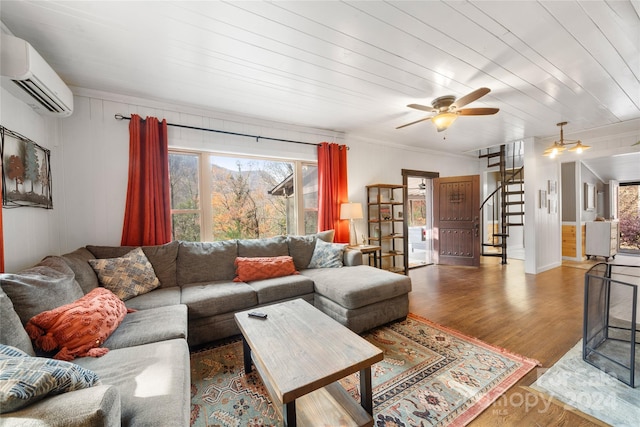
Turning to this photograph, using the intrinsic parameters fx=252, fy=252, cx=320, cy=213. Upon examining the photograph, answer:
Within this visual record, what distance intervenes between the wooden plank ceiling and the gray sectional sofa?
1.65 meters

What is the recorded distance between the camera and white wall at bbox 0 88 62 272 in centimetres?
181

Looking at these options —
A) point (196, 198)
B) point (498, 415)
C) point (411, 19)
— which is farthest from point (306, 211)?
point (498, 415)

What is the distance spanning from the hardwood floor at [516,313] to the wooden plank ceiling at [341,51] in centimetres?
246

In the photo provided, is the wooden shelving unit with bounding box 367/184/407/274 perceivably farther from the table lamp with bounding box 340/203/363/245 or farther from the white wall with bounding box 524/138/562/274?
the white wall with bounding box 524/138/562/274

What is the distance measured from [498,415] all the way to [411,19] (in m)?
2.53

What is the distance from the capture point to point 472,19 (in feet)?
5.58

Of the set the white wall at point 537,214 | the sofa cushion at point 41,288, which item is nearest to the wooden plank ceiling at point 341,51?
the white wall at point 537,214

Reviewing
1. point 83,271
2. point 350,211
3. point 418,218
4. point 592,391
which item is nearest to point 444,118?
point 350,211

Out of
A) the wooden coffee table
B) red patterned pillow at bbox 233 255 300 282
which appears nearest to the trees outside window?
red patterned pillow at bbox 233 255 300 282

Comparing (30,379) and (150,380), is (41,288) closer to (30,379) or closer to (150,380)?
(150,380)

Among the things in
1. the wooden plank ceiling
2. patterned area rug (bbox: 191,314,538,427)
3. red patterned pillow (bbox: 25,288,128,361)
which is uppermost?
the wooden plank ceiling

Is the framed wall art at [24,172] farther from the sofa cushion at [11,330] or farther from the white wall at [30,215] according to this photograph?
the sofa cushion at [11,330]

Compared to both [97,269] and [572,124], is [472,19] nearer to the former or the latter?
[97,269]

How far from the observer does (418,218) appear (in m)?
10.1
